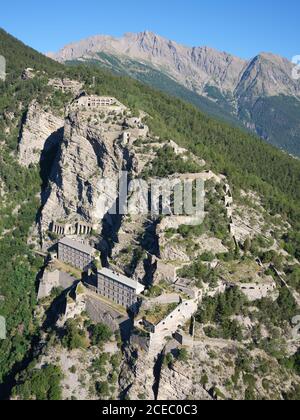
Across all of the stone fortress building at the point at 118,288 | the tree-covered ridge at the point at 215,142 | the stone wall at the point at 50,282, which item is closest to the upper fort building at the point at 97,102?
the tree-covered ridge at the point at 215,142

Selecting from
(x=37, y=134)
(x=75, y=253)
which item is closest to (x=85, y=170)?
(x=75, y=253)

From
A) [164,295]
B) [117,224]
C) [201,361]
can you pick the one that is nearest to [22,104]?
[117,224]

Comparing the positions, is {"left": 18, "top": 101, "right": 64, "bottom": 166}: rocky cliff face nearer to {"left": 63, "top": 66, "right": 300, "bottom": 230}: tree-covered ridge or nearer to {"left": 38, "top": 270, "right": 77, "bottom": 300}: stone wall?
{"left": 63, "top": 66, "right": 300, "bottom": 230}: tree-covered ridge

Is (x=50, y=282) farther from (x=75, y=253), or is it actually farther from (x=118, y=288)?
(x=118, y=288)

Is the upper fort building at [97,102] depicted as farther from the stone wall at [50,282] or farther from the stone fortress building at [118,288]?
the stone fortress building at [118,288]

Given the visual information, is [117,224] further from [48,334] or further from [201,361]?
[201,361]
